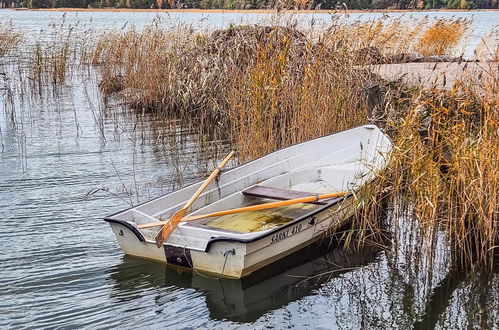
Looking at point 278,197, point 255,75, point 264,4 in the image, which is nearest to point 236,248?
point 278,197

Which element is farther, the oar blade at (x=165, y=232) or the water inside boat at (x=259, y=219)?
the water inside boat at (x=259, y=219)

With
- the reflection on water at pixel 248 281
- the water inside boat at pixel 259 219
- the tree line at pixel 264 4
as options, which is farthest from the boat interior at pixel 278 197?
the tree line at pixel 264 4

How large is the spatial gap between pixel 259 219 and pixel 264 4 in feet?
19.6

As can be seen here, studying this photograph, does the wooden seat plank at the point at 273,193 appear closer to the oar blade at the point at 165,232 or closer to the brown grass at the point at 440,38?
the oar blade at the point at 165,232

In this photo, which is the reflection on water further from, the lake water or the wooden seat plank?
the wooden seat plank

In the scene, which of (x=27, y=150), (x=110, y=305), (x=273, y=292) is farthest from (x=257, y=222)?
(x=27, y=150)

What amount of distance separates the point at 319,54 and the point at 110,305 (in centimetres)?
483

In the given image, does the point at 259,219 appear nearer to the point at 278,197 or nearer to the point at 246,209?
the point at 278,197

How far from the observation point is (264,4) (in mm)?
11062

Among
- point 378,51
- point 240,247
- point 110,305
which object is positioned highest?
point 378,51

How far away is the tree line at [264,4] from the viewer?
10459mm

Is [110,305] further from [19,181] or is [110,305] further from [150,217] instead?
[19,181]

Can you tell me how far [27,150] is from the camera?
956 centimetres

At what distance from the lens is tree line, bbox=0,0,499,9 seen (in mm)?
10459
